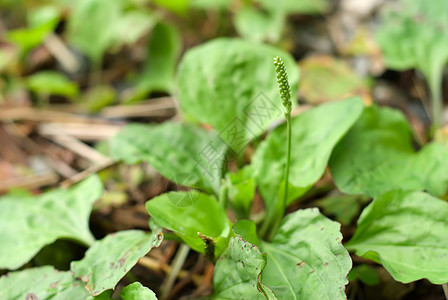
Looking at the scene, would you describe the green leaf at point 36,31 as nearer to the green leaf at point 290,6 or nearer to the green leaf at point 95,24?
the green leaf at point 95,24

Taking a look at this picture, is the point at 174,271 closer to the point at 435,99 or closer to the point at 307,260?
the point at 307,260

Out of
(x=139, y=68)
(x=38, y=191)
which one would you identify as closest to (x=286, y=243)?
(x=38, y=191)

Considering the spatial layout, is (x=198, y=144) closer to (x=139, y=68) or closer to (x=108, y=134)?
(x=108, y=134)

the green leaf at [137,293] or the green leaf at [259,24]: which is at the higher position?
the green leaf at [259,24]

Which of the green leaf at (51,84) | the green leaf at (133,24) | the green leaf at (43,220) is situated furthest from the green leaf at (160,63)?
the green leaf at (43,220)

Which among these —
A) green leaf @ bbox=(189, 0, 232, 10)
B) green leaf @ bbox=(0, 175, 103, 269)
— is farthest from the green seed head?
green leaf @ bbox=(189, 0, 232, 10)

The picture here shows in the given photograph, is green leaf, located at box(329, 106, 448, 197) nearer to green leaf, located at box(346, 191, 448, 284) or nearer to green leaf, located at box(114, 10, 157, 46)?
green leaf, located at box(346, 191, 448, 284)
